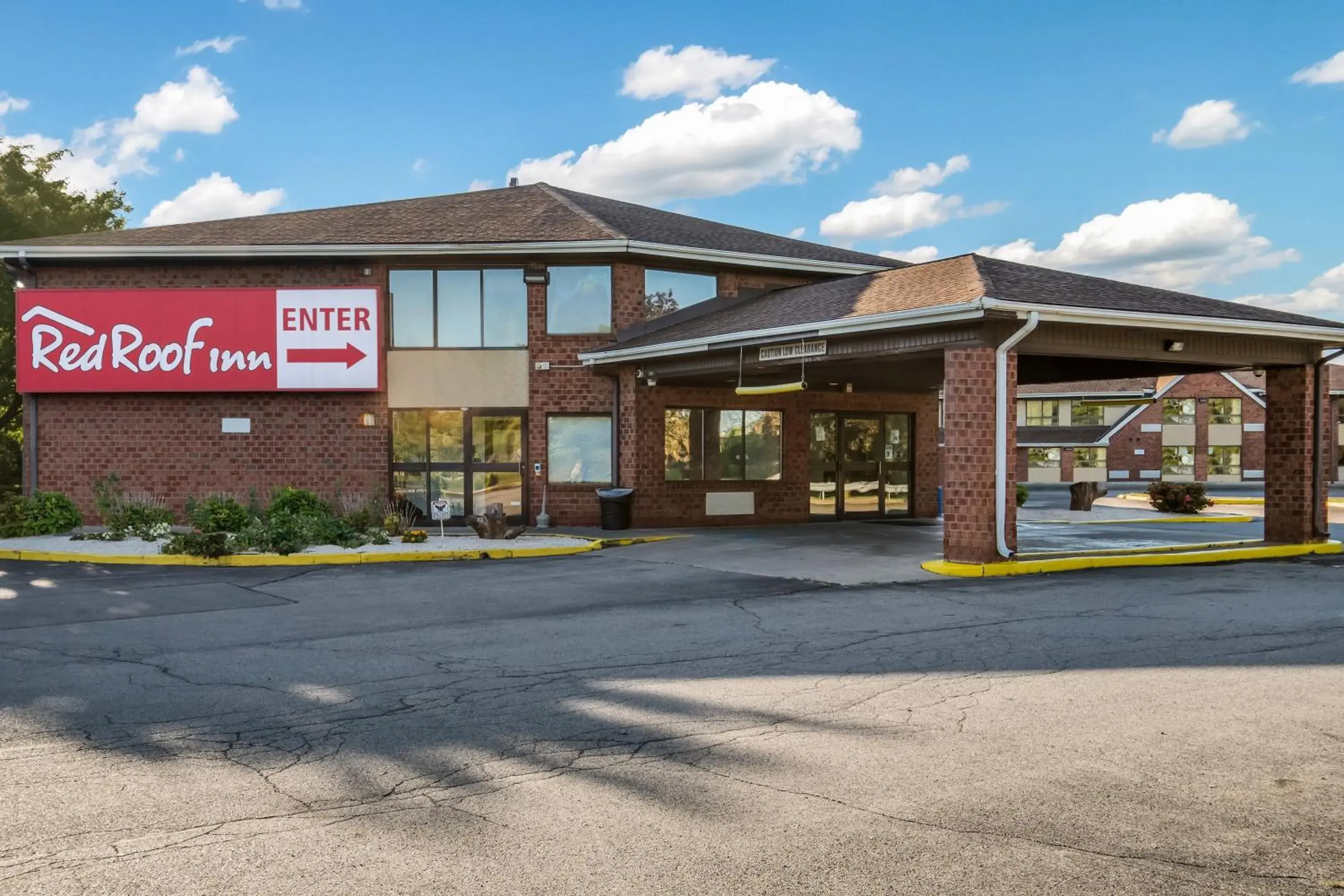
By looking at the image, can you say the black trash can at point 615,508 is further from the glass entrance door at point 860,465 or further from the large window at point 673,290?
the glass entrance door at point 860,465

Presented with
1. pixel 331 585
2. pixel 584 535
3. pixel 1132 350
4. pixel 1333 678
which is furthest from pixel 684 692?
pixel 584 535

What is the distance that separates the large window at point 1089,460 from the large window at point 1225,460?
5.00 meters

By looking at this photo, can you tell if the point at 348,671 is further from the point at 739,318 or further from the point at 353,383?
the point at 353,383

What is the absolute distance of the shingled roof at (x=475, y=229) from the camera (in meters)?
20.4

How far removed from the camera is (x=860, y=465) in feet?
75.5

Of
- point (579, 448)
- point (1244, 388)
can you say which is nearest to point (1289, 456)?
point (579, 448)

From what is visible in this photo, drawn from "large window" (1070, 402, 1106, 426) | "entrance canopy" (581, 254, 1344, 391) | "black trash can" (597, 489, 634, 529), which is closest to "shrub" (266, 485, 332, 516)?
"black trash can" (597, 489, 634, 529)

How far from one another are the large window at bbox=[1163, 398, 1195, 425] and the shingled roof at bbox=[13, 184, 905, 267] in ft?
106

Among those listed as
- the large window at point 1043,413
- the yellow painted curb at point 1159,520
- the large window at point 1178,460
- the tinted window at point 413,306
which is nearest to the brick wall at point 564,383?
the tinted window at point 413,306

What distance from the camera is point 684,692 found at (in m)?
6.96

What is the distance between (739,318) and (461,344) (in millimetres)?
5801

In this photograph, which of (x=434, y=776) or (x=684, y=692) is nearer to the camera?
(x=434, y=776)

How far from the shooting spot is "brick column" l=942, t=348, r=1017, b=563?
13.3m

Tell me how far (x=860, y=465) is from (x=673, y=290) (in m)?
5.72
